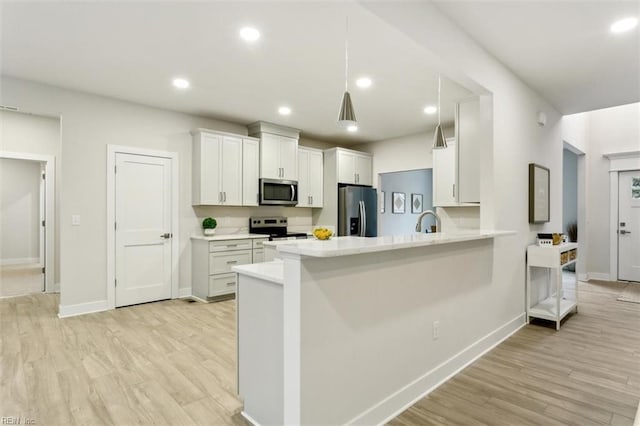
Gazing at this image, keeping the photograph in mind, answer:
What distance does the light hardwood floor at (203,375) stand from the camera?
2.05 m

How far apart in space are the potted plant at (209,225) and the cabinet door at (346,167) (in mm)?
2346

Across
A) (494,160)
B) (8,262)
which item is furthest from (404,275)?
(8,262)

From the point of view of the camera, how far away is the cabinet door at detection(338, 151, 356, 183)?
6.13m

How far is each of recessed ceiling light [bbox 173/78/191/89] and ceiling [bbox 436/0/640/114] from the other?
2664 mm

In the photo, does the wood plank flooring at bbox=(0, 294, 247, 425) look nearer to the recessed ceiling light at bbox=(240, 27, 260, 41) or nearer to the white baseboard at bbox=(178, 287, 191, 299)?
the white baseboard at bbox=(178, 287, 191, 299)

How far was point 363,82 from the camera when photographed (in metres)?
3.74

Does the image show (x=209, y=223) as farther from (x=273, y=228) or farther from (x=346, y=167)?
(x=346, y=167)

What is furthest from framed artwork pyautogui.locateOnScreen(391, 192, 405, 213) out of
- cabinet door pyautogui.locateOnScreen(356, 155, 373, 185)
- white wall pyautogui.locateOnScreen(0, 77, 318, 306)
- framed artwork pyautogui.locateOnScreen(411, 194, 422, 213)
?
white wall pyautogui.locateOnScreen(0, 77, 318, 306)

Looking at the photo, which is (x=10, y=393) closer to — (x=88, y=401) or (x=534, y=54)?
(x=88, y=401)

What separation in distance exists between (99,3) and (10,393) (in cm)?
270

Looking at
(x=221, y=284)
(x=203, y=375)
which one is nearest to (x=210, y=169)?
(x=221, y=284)

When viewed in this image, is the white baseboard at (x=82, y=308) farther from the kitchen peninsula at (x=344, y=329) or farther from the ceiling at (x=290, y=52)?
the kitchen peninsula at (x=344, y=329)

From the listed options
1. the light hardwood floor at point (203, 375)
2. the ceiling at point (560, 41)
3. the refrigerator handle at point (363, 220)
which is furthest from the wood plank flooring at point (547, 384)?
the refrigerator handle at point (363, 220)

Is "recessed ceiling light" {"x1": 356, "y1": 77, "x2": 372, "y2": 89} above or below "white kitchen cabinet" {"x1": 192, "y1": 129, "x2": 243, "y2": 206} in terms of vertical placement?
above
